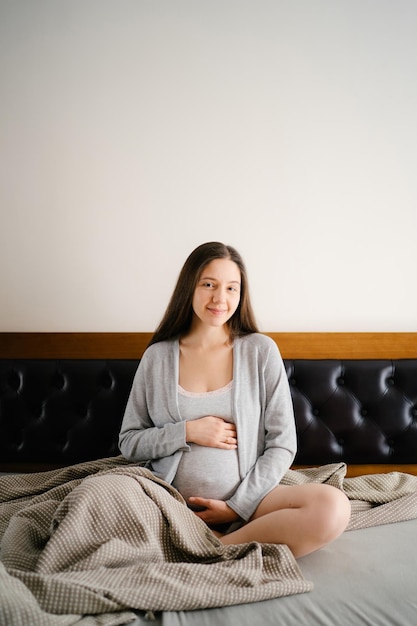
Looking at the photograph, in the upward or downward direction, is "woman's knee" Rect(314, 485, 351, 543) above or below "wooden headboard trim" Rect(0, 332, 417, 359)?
below

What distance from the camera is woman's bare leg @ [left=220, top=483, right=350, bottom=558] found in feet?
3.83

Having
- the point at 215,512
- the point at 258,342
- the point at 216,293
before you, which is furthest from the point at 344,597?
the point at 216,293

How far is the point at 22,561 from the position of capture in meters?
1.10

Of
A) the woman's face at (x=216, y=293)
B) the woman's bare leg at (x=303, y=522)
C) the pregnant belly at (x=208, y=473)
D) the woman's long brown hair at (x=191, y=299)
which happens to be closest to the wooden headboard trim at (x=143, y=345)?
the woman's long brown hair at (x=191, y=299)

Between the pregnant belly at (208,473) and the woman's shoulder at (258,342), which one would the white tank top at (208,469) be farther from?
the woman's shoulder at (258,342)

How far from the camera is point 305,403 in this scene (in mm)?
1812

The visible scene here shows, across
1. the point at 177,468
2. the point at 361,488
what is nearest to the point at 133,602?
the point at 177,468

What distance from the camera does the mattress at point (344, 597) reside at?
0.99 m

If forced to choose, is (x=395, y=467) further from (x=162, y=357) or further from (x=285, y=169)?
(x=285, y=169)

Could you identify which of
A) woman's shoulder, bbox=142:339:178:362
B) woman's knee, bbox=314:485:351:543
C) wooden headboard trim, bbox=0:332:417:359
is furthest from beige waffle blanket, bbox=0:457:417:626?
wooden headboard trim, bbox=0:332:417:359

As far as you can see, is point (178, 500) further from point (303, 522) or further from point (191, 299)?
point (191, 299)

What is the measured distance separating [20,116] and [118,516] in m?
1.71

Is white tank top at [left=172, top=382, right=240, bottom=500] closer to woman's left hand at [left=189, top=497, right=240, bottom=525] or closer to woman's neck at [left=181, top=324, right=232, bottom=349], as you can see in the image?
woman's left hand at [left=189, top=497, right=240, bottom=525]

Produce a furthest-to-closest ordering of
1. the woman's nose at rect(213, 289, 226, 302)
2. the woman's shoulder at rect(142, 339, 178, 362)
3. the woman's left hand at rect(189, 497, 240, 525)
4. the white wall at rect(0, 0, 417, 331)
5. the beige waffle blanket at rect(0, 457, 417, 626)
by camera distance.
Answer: the white wall at rect(0, 0, 417, 331)
the woman's shoulder at rect(142, 339, 178, 362)
the woman's nose at rect(213, 289, 226, 302)
the woman's left hand at rect(189, 497, 240, 525)
the beige waffle blanket at rect(0, 457, 417, 626)
